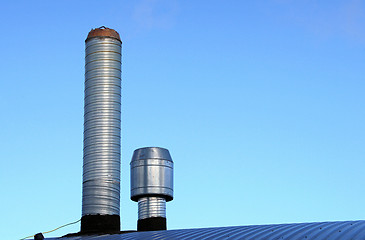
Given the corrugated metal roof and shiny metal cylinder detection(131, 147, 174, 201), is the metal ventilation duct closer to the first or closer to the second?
shiny metal cylinder detection(131, 147, 174, 201)

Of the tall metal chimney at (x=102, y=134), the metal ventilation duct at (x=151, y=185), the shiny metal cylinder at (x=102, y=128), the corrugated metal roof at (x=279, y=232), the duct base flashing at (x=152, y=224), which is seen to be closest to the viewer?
the corrugated metal roof at (x=279, y=232)

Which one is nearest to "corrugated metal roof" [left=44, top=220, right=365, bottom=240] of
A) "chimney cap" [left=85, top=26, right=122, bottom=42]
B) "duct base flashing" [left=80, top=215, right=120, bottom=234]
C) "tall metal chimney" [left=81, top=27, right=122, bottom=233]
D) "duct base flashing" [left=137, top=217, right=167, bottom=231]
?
"duct base flashing" [left=80, top=215, right=120, bottom=234]

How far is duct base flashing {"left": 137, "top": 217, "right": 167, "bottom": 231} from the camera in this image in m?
31.6

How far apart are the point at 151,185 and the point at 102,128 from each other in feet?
11.9

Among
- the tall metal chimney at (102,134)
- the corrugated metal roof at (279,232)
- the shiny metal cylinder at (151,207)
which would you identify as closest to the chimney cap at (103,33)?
the tall metal chimney at (102,134)

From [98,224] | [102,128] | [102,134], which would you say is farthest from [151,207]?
[102,128]

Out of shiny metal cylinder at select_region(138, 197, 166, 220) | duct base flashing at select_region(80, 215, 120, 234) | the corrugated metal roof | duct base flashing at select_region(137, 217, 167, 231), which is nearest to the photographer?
the corrugated metal roof

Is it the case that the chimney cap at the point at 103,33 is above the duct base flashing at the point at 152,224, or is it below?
above

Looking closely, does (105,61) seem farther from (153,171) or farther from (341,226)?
(341,226)

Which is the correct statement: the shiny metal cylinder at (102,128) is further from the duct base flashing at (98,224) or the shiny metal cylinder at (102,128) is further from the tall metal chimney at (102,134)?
the duct base flashing at (98,224)

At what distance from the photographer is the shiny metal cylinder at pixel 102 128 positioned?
101 ft

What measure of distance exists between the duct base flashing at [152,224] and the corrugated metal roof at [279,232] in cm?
710

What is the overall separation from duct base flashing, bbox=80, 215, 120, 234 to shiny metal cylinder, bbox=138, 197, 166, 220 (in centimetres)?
199

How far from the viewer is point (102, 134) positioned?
3144 cm
